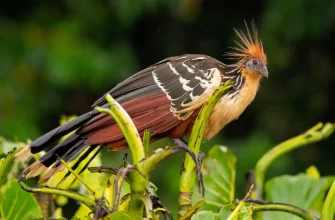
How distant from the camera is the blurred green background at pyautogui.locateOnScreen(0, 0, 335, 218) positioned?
707 centimetres

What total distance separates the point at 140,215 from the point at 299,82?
6.98 meters

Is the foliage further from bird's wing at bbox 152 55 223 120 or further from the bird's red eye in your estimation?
the bird's red eye

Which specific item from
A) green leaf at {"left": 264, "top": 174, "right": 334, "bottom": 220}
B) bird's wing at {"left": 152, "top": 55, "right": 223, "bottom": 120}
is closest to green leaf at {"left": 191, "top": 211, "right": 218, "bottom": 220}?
green leaf at {"left": 264, "top": 174, "right": 334, "bottom": 220}

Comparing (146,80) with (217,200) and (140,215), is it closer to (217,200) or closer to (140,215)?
(217,200)

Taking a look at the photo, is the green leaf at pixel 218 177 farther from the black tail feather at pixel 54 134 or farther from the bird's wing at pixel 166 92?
the black tail feather at pixel 54 134

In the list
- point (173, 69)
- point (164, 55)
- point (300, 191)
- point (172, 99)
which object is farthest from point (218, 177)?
point (164, 55)

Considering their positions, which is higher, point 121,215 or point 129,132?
point 129,132

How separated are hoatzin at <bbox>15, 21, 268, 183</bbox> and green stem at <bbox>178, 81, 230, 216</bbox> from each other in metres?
0.42

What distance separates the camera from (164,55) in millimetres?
8195

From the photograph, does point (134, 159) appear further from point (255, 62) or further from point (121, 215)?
point (255, 62)

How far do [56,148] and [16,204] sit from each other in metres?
0.22

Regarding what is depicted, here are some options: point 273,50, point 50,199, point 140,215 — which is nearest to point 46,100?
point 273,50

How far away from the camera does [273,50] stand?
754 cm

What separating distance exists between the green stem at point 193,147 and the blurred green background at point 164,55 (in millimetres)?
4977
